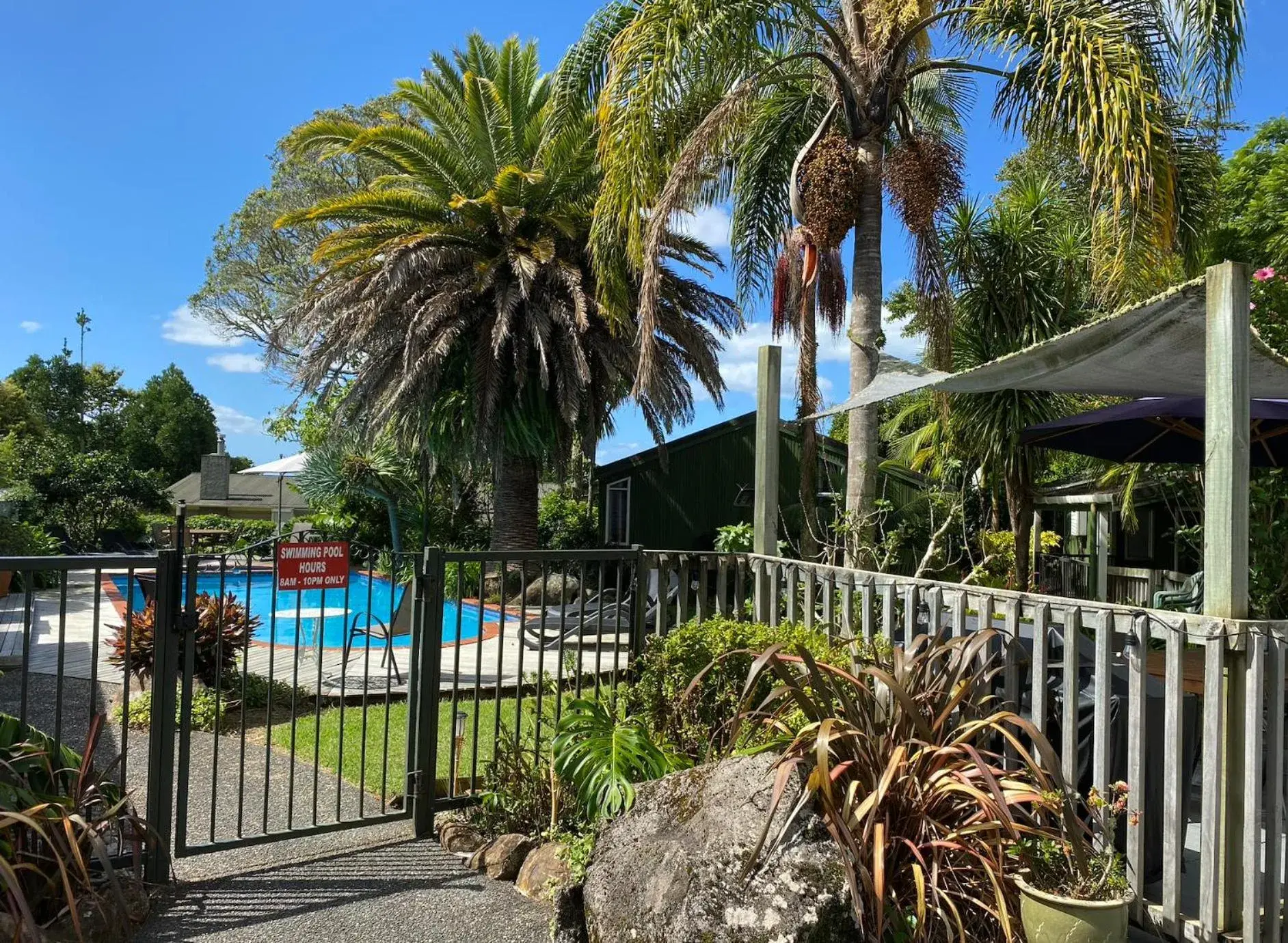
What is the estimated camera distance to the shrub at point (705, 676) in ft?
14.4

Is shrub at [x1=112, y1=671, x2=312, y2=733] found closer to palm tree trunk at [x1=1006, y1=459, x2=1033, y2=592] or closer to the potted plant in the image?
the potted plant

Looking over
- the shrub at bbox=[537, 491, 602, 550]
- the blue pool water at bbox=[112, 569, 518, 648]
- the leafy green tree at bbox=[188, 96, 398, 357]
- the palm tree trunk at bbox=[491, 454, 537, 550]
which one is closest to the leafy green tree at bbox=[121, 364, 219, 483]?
the leafy green tree at bbox=[188, 96, 398, 357]

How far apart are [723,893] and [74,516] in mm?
26164

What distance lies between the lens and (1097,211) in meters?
7.20

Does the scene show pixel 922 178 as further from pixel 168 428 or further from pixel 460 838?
pixel 168 428

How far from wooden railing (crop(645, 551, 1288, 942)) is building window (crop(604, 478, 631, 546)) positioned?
14.2m

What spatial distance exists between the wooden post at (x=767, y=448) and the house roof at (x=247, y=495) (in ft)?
115

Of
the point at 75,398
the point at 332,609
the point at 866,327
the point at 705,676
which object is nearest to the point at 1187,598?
the point at 866,327

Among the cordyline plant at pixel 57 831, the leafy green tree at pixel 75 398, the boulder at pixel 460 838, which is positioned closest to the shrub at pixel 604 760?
the boulder at pixel 460 838

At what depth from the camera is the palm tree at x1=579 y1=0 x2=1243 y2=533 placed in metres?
6.34

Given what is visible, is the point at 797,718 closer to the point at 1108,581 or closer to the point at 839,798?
the point at 839,798

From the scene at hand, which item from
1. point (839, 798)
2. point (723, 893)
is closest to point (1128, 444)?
point (839, 798)

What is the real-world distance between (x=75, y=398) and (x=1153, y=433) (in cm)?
6246

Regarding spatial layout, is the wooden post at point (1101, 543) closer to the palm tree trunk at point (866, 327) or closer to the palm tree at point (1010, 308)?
the palm tree at point (1010, 308)
